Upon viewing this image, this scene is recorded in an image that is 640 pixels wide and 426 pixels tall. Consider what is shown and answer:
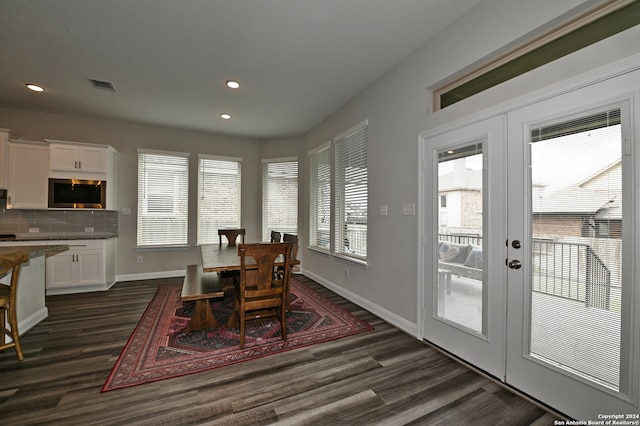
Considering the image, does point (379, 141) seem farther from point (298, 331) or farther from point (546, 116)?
point (298, 331)

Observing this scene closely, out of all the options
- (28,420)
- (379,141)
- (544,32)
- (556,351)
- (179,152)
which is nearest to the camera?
(28,420)

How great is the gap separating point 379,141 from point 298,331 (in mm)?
2519

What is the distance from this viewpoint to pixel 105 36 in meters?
2.55

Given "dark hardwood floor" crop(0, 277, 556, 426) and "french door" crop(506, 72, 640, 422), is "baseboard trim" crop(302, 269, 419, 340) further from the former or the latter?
"french door" crop(506, 72, 640, 422)

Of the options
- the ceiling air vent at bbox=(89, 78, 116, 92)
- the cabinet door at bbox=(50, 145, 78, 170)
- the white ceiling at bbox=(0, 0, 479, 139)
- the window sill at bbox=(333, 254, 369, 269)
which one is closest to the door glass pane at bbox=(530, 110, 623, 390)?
the white ceiling at bbox=(0, 0, 479, 139)

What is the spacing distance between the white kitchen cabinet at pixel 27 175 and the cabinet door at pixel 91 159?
0.50 m

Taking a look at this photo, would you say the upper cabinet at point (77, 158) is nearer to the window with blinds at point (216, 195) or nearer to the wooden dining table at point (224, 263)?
the window with blinds at point (216, 195)

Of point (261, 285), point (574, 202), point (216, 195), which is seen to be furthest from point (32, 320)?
point (574, 202)

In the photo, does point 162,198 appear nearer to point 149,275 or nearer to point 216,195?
point 216,195

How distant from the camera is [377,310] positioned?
3.34 metres

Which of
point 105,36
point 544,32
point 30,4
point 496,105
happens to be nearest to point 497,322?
point 496,105

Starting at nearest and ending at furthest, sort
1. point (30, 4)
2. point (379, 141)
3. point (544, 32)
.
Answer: point (544, 32) → point (30, 4) → point (379, 141)

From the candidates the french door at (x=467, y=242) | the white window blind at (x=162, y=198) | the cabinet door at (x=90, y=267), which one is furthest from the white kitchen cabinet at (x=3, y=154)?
the french door at (x=467, y=242)

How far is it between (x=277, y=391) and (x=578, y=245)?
225 centimetres
